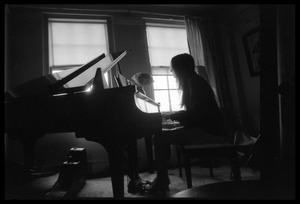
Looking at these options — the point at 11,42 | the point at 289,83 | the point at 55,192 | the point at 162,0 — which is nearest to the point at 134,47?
the point at 162,0

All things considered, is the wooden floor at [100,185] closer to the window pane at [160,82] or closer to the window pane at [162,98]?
the window pane at [162,98]

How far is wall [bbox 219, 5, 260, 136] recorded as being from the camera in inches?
158

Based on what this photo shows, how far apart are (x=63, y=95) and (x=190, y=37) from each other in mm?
3000

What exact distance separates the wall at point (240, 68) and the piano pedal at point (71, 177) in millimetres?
2974

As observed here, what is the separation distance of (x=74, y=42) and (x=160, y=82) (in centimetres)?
171

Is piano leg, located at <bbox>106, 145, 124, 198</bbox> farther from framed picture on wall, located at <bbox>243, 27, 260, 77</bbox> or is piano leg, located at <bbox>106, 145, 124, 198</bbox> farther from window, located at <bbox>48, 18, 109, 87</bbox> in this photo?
framed picture on wall, located at <bbox>243, 27, 260, 77</bbox>

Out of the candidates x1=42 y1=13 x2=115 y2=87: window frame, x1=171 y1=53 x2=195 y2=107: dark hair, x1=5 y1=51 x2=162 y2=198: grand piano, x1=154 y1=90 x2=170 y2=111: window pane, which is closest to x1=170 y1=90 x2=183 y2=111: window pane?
x1=154 y1=90 x2=170 y2=111: window pane

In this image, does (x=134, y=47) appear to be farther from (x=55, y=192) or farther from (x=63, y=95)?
(x=55, y=192)

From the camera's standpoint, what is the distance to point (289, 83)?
1.56 feet

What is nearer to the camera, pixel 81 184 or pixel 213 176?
pixel 81 184

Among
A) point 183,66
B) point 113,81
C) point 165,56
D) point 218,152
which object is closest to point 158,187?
point 218,152

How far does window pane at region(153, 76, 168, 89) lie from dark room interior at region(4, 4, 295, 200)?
2cm

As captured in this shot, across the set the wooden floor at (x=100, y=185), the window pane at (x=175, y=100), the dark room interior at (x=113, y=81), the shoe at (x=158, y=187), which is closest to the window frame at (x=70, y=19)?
the dark room interior at (x=113, y=81)

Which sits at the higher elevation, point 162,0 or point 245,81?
point 162,0
